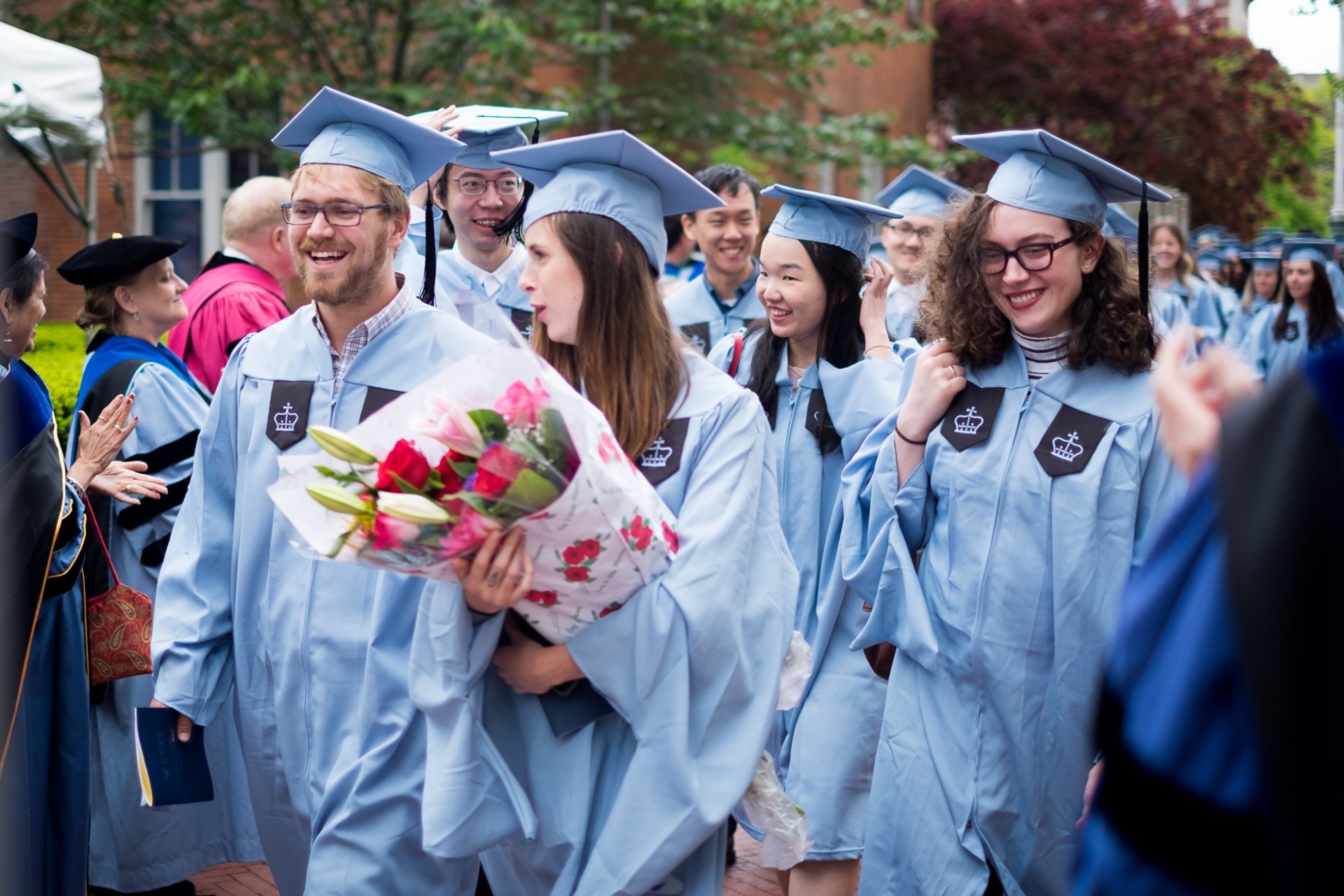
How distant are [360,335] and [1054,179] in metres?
1.80

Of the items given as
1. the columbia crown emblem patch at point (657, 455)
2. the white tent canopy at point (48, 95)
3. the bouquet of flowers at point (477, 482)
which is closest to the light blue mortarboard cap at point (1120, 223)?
the columbia crown emblem patch at point (657, 455)

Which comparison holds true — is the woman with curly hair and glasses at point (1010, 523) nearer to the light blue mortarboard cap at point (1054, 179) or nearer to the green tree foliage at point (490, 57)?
the light blue mortarboard cap at point (1054, 179)

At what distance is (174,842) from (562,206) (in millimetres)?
3122

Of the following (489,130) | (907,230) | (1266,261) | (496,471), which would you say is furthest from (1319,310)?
(496,471)

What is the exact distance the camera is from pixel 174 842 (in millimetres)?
5164

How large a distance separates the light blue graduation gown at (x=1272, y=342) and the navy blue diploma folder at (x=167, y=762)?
12292mm

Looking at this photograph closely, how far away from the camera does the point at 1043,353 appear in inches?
146

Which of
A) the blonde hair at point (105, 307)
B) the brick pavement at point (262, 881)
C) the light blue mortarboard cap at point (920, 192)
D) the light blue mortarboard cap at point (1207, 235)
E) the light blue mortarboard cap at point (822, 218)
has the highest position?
the light blue mortarboard cap at point (1207, 235)

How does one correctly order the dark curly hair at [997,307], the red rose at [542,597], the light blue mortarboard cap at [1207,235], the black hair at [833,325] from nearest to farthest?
1. the red rose at [542,597]
2. the dark curly hair at [997,307]
3. the black hair at [833,325]
4. the light blue mortarboard cap at [1207,235]

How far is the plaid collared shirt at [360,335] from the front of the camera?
3641 millimetres

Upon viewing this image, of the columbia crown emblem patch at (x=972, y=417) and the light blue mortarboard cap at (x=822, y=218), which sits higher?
the light blue mortarboard cap at (x=822, y=218)

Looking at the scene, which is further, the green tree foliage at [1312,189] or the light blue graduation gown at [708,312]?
the green tree foliage at [1312,189]

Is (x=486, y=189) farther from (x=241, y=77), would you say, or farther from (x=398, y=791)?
(x=241, y=77)

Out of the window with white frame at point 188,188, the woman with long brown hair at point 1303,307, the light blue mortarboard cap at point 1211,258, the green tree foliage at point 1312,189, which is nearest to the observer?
the woman with long brown hair at point 1303,307
